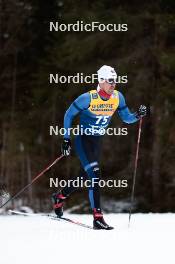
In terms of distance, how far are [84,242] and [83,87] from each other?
854cm

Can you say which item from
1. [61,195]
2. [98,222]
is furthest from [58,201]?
[98,222]

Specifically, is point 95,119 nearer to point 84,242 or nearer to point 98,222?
point 98,222

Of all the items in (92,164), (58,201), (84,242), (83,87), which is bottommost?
(84,242)

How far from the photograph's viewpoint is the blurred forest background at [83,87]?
13664mm

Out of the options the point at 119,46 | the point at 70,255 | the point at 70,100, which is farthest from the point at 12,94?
the point at 70,255

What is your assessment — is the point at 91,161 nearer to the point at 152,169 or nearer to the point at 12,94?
the point at 152,169

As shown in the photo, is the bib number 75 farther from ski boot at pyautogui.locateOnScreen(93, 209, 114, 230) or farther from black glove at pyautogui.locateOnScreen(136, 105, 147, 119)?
ski boot at pyautogui.locateOnScreen(93, 209, 114, 230)

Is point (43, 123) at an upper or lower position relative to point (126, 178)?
upper

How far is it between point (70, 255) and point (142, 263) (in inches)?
28.3

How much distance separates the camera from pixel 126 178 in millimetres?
14359

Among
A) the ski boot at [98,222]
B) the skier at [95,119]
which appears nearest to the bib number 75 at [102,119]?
the skier at [95,119]

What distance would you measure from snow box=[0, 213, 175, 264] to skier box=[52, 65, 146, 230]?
1.57ft

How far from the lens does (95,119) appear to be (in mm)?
6797

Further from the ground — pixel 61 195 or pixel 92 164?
pixel 92 164
